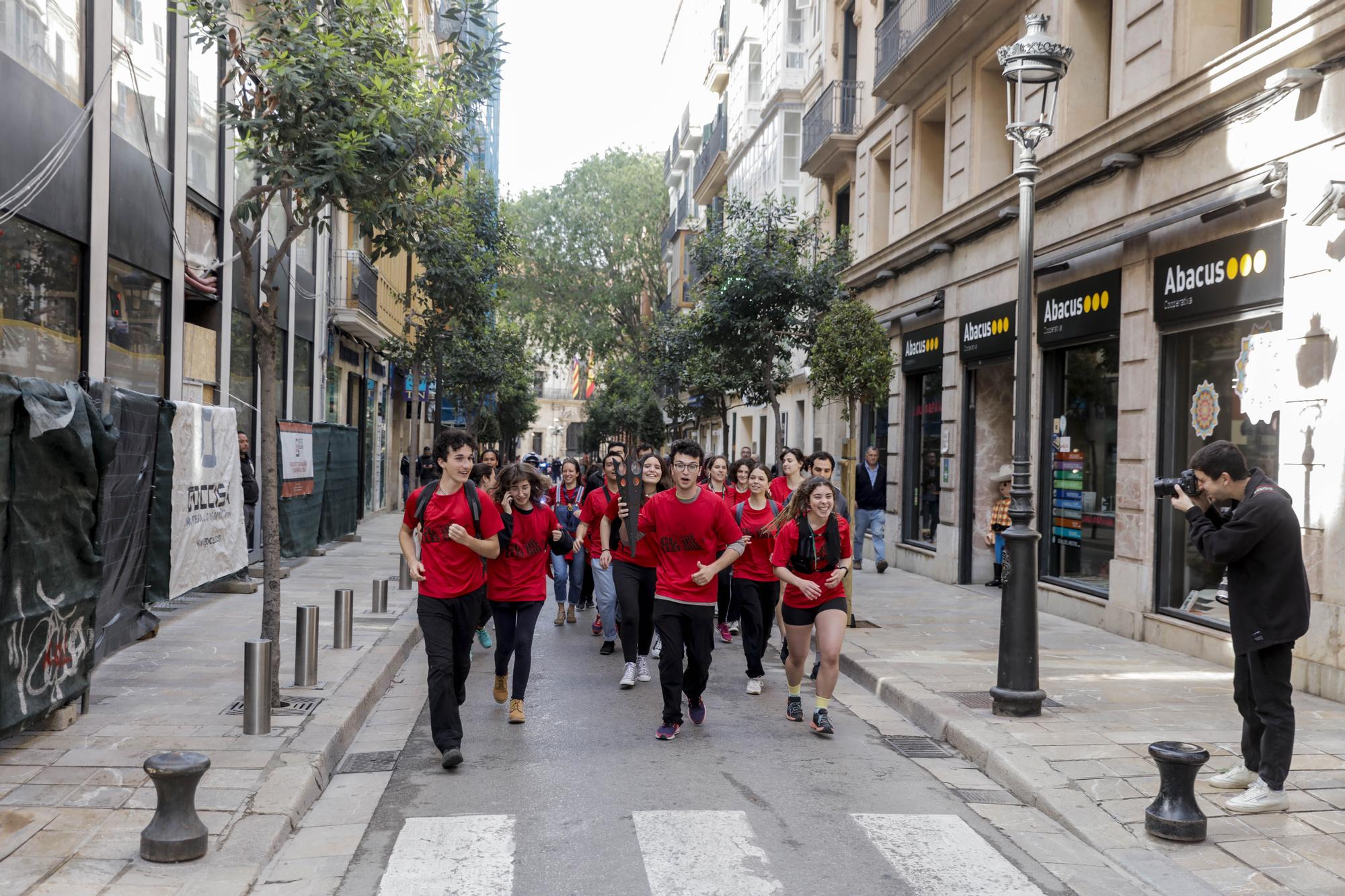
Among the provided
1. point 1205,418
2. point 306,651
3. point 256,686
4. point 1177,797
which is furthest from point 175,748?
point 1205,418

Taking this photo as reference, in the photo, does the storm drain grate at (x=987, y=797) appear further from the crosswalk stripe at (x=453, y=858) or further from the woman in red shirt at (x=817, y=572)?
the crosswalk stripe at (x=453, y=858)

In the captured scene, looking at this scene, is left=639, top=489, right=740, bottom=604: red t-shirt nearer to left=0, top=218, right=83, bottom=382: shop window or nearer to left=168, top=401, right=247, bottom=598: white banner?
left=168, top=401, right=247, bottom=598: white banner

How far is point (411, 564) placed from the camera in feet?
22.2

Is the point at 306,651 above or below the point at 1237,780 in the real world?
above

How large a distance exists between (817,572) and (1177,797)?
2905 mm

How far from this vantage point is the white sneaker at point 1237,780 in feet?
20.2

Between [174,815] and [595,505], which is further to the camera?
[595,505]

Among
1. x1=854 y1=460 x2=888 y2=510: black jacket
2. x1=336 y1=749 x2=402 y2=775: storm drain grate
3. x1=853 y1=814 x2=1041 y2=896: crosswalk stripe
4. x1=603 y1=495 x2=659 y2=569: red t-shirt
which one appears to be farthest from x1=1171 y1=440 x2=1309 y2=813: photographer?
x1=854 y1=460 x2=888 y2=510: black jacket

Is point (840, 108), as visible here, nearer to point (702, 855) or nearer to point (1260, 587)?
point (1260, 587)

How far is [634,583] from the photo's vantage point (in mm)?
9398

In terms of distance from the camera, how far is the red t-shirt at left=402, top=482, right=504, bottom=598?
6965mm

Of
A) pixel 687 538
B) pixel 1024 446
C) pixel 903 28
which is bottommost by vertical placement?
pixel 687 538

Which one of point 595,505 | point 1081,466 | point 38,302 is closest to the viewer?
point 595,505

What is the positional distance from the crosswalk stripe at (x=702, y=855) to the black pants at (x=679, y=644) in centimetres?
172
